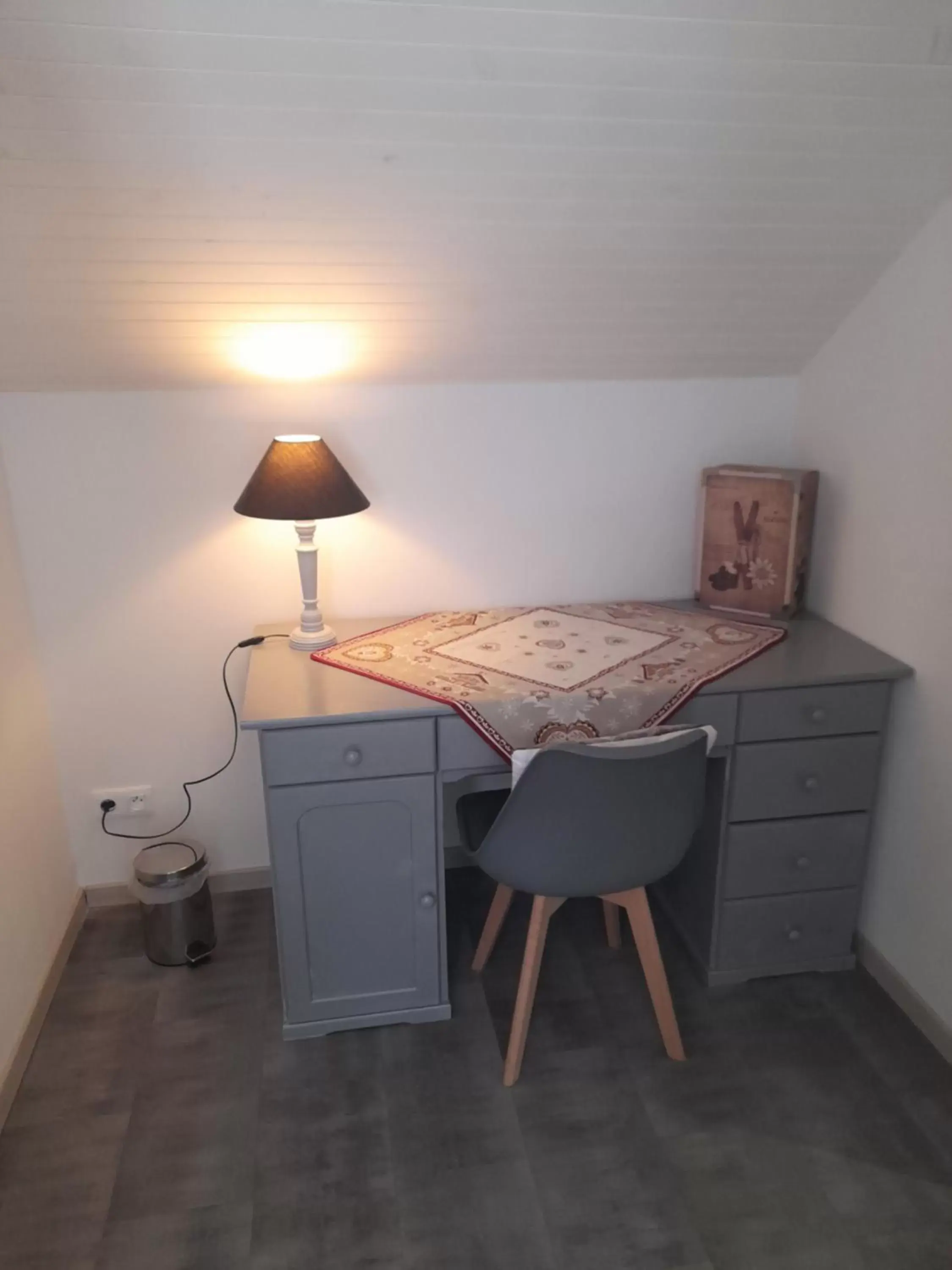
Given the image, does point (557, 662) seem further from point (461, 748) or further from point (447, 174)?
point (447, 174)

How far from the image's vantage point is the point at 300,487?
1967 mm

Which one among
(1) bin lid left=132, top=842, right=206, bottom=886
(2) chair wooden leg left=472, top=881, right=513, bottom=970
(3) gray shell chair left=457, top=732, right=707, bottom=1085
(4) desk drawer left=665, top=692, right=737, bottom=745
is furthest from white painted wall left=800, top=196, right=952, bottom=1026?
(1) bin lid left=132, top=842, right=206, bottom=886

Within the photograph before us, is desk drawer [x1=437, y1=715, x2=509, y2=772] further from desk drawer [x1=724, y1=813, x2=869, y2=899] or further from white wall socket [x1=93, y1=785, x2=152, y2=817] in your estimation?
white wall socket [x1=93, y1=785, x2=152, y2=817]

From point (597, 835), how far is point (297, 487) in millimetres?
975

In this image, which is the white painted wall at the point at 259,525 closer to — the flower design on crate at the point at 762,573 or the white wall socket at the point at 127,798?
the white wall socket at the point at 127,798

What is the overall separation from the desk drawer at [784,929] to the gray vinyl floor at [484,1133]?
2.9 inches

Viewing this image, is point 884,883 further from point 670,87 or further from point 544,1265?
point 670,87

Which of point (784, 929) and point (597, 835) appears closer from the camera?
point (597, 835)

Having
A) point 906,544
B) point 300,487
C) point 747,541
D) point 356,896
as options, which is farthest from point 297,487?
point 906,544

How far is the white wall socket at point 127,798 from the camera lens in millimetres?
2416

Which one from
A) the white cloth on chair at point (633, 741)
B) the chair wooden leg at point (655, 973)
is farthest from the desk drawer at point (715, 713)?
the chair wooden leg at point (655, 973)

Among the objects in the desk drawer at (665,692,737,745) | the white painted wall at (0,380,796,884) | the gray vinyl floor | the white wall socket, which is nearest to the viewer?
the gray vinyl floor

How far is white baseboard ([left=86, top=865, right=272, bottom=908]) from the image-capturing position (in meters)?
2.50

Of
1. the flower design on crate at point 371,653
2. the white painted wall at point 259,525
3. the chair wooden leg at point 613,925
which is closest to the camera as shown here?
the flower design on crate at point 371,653
